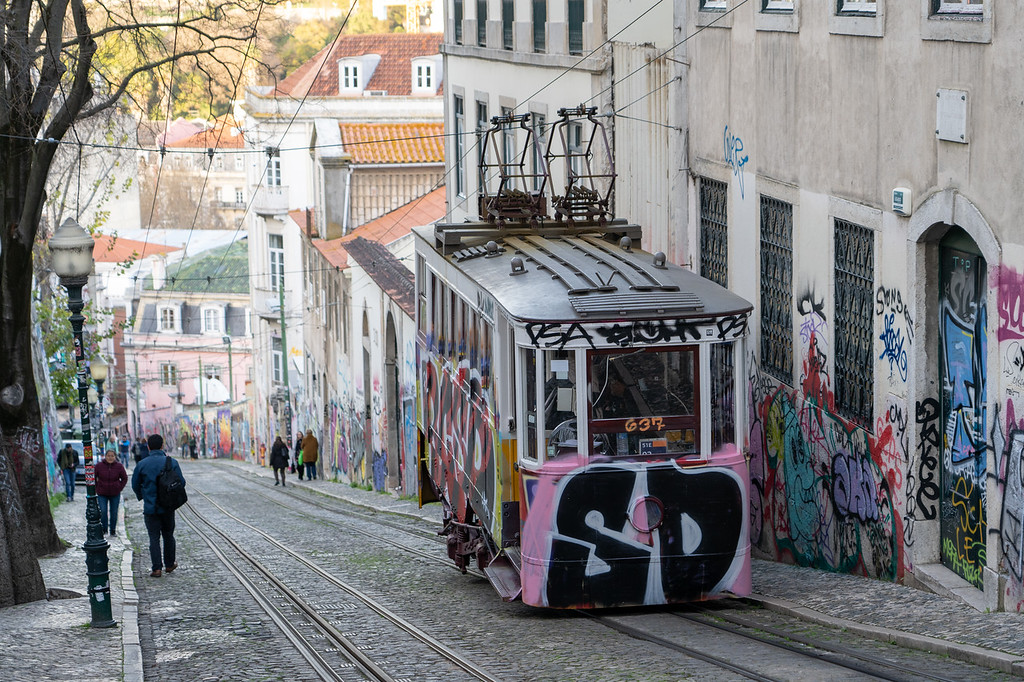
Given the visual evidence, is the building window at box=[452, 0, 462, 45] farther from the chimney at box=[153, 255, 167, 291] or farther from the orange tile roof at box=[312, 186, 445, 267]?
the chimney at box=[153, 255, 167, 291]

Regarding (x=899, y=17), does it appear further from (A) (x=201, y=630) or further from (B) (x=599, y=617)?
(A) (x=201, y=630)

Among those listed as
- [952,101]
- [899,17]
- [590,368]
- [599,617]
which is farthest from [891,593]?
[899,17]

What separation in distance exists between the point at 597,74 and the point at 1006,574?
37.8 feet

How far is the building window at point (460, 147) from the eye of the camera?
93.7 ft

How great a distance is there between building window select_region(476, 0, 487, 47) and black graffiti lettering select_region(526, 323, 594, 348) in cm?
1705

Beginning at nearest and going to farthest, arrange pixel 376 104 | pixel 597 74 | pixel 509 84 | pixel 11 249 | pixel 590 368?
pixel 590 368 → pixel 11 249 → pixel 597 74 → pixel 509 84 → pixel 376 104

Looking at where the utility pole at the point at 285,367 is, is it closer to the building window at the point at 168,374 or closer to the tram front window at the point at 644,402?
the building window at the point at 168,374

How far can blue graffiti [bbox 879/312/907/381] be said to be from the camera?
11.1 meters

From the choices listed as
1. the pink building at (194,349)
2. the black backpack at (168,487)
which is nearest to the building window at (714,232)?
the black backpack at (168,487)

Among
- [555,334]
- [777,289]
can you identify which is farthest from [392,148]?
[555,334]

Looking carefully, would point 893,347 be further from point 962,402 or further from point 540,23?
point 540,23

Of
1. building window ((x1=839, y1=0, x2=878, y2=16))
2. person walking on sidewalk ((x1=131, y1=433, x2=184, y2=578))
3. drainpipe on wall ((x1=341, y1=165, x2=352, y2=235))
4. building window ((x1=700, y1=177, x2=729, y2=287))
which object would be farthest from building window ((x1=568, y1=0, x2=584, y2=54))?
drainpipe on wall ((x1=341, y1=165, x2=352, y2=235))

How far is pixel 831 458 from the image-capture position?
41.0 ft

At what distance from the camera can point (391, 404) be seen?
3250cm
